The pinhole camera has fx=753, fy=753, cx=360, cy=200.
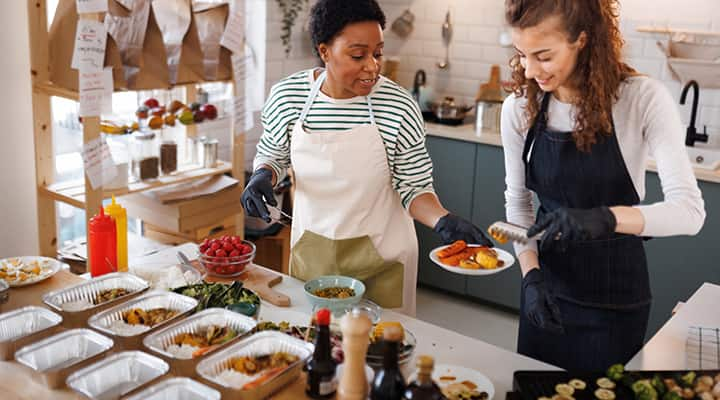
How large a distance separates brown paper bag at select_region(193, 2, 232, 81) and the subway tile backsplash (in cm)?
86

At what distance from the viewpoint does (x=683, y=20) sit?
4.09 m

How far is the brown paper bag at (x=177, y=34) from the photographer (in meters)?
3.58

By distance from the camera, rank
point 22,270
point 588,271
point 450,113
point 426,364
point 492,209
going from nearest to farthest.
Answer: point 426,364 → point 588,271 → point 22,270 → point 492,209 → point 450,113

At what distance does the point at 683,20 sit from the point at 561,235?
280cm

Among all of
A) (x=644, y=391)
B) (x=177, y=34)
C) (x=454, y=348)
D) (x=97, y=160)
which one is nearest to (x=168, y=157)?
(x=97, y=160)

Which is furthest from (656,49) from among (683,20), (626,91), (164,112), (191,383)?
(191,383)

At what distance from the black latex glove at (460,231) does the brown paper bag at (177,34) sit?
1.90 metres

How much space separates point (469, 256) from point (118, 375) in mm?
1050

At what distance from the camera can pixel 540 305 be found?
203 centimetres

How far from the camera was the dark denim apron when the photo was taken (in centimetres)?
214

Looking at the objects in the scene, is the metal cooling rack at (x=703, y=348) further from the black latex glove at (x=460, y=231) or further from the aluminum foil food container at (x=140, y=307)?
the aluminum foil food container at (x=140, y=307)

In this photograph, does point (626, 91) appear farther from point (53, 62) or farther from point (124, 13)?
point (53, 62)

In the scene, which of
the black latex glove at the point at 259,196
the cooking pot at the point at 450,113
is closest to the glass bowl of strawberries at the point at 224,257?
the black latex glove at the point at 259,196

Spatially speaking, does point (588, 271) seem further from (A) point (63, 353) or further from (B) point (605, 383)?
(A) point (63, 353)
